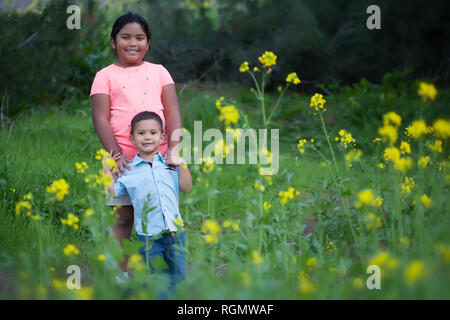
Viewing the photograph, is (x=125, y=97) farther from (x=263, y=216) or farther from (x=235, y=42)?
(x=235, y=42)

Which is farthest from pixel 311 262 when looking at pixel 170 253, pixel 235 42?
pixel 235 42

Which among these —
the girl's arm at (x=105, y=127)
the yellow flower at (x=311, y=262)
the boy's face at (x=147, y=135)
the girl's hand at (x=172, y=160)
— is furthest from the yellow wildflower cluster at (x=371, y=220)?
the girl's arm at (x=105, y=127)

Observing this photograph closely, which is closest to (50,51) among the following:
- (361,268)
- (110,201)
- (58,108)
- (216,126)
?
(58,108)

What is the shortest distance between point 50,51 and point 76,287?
4.23 metres

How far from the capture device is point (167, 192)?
102 inches

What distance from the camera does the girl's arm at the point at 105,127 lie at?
8.83ft

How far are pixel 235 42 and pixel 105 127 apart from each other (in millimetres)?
6321

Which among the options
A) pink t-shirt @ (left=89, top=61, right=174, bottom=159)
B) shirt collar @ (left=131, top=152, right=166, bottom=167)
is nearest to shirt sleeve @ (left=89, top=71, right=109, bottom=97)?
pink t-shirt @ (left=89, top=61, right=174, bottom=159)

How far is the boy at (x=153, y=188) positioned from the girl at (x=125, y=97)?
0.10m

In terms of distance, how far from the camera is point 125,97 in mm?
2762

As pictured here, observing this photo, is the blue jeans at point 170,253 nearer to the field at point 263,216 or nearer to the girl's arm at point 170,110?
the field at point 263,216
